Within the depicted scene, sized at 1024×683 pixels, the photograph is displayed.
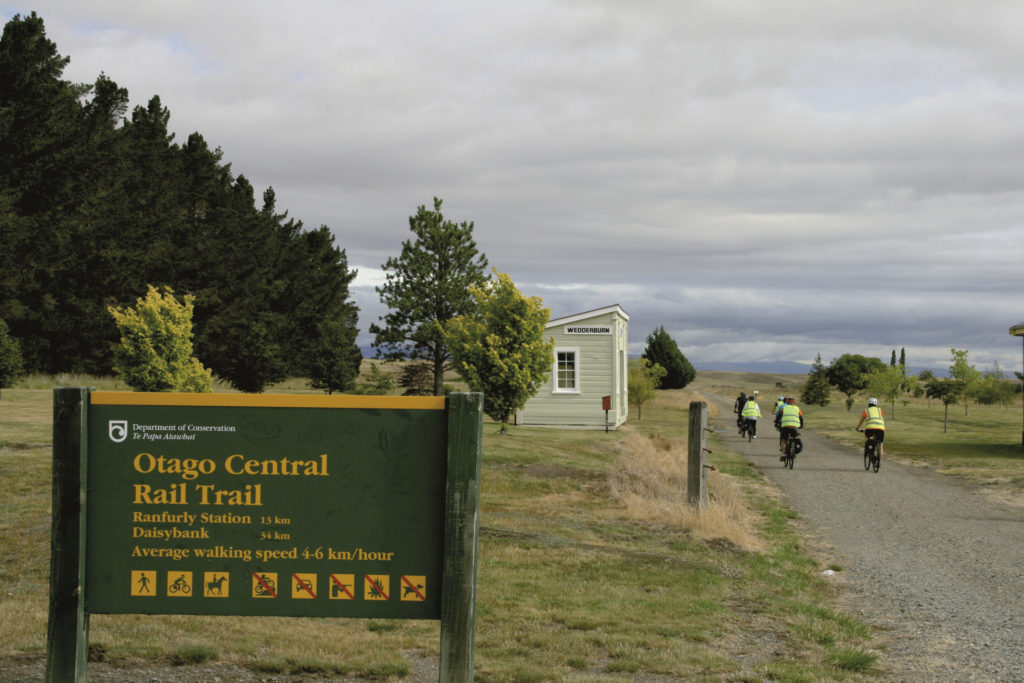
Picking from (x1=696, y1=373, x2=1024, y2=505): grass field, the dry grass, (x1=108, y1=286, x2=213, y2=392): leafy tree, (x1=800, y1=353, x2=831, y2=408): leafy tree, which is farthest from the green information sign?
(x1=800, y1=353, x2=831, y2=408): leafy tree

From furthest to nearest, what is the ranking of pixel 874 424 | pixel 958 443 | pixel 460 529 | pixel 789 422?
pixel 958 443
pixel 789 422
pixel 874 424
pixel 460 529

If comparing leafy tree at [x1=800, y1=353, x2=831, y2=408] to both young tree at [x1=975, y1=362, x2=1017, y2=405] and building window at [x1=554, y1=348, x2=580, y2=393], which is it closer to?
young tree at [x1=975, y1=362, x2=1017, y2=405]

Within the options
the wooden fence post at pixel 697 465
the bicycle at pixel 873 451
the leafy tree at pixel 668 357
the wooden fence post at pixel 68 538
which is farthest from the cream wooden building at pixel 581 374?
the leafy tree at pixel 668 357

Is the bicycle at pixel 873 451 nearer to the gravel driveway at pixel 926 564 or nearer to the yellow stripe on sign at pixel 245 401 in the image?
the gravel driveway at pixel 926 564

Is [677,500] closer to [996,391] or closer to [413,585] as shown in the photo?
[413,585]

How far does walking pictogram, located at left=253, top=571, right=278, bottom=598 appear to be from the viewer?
4625 mm

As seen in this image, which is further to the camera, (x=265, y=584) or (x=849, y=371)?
(x=849, y=371)

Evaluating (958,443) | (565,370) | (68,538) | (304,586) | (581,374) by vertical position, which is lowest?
(958,443)

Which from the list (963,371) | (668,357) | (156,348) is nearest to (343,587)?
(156,348)

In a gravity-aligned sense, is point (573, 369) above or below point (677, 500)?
above

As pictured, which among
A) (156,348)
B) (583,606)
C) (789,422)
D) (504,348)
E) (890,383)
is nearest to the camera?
(583,606)

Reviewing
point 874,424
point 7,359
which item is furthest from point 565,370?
point 7,359

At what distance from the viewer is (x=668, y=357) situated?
7906cm

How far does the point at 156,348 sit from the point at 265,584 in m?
25.2
